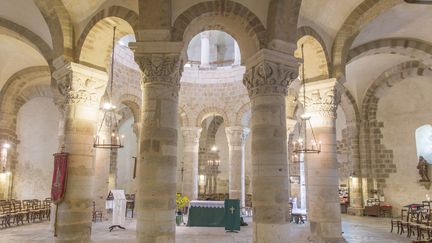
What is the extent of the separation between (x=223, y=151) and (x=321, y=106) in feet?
41.9

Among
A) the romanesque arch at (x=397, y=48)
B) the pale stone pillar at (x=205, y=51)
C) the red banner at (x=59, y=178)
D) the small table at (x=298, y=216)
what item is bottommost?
the small table at (x=298, y=216)

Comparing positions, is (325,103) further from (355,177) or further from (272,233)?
(355,177)

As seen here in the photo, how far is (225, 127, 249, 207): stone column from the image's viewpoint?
15.2 metres

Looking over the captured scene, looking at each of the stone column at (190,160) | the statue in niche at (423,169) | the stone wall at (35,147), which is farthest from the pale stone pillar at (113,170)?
the statue in niche at (423,169)

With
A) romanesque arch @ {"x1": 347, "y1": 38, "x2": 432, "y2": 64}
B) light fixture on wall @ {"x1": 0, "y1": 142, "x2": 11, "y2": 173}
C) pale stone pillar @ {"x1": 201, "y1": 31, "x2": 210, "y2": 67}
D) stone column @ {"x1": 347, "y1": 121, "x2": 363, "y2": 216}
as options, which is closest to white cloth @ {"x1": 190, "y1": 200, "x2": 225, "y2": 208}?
romanesque arch @ {"x1": 347, "y1": 38, "x2": 432, "y2": 64}

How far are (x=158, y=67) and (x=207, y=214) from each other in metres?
6.27

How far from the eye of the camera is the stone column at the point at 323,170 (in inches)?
305

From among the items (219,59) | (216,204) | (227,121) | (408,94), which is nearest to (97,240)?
(216,204)

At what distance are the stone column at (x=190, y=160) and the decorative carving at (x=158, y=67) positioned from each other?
9865 mm

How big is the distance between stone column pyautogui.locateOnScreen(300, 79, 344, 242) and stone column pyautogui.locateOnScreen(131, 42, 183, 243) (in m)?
3.63

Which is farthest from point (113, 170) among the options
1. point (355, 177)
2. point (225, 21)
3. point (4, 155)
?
point (225, 21)

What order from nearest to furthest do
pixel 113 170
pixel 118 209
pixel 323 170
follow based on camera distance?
1. pixel 323 170
2. pixel 118 209
3. pixel 113 170

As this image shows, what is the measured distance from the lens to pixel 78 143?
23.8ft

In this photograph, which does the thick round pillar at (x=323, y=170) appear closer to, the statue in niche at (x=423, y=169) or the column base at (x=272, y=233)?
the column base at (x=272, y=233)
